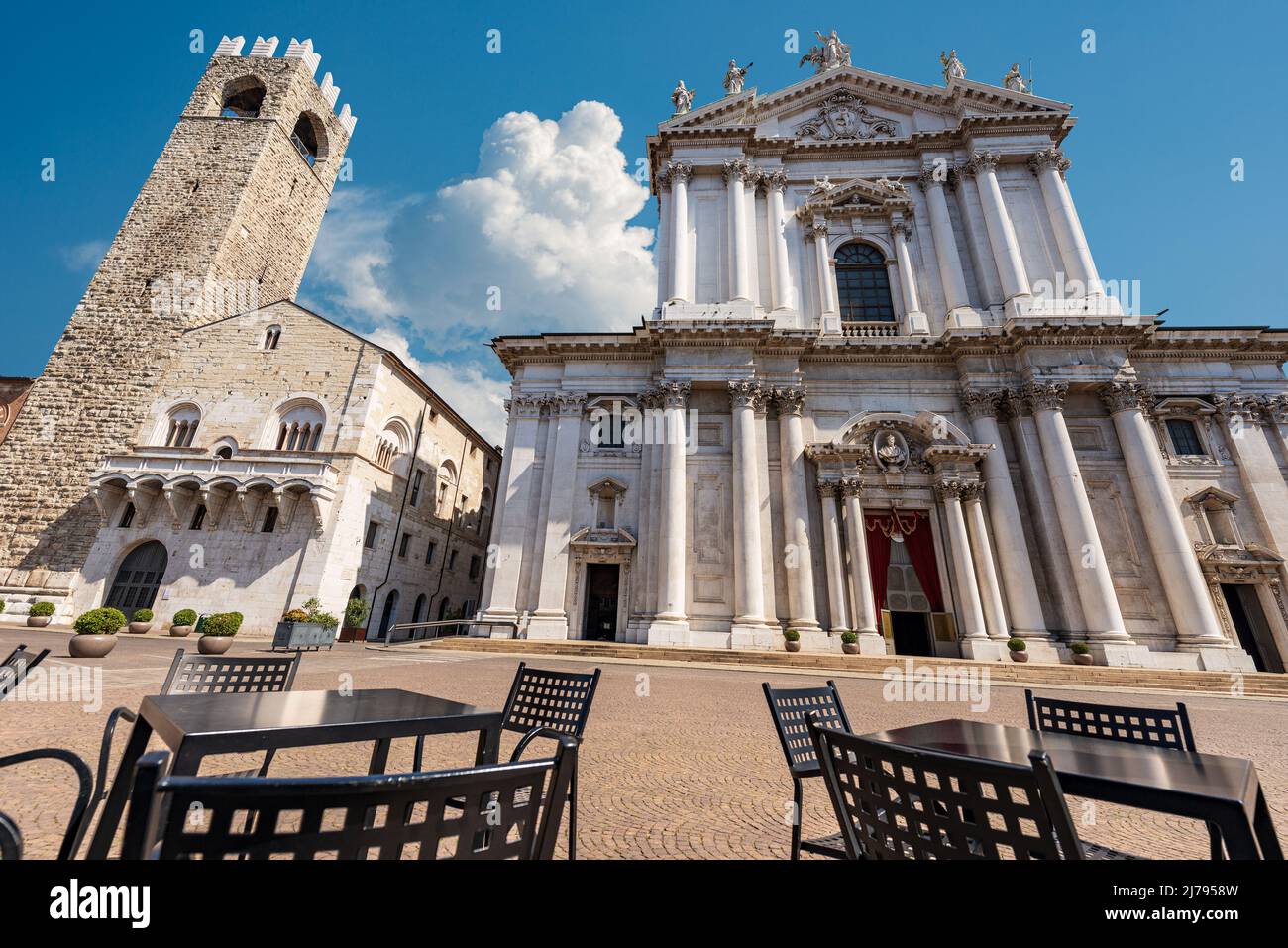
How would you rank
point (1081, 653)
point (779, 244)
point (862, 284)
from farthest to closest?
1. point (862, 284)
2. point (779, 244)
3. point (1081, 653)

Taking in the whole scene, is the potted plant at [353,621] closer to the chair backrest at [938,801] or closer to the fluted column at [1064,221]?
the chair backrest at [938,801]

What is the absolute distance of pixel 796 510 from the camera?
18531mm

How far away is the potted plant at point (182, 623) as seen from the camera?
1791 centimetres

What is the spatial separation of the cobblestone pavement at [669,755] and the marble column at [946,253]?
1460 cm

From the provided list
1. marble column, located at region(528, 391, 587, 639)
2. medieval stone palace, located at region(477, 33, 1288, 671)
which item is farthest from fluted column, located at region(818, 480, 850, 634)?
marble column, located at region(528, 391, 587, 639)

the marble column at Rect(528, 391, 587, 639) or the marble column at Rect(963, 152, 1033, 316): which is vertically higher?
the marble column at Rect(963, 152, 1033, 316)

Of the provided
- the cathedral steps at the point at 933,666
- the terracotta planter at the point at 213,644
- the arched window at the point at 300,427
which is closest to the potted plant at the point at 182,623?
the terracotta planter at the point at 213,644

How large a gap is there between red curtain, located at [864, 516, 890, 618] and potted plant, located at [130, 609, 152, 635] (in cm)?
2604

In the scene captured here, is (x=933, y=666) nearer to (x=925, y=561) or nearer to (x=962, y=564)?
(x=962, y=564)

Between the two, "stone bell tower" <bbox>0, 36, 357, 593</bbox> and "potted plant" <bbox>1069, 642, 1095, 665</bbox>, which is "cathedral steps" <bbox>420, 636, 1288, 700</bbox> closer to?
"potted plant" <bbox>1069, 642, 1095, 665</bbox>

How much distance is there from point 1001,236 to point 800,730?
2489 centimetres

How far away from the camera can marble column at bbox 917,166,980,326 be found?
20391 mm

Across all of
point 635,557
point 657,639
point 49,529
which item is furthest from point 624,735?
point 49,529

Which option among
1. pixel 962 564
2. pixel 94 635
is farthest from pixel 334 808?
pixel 962 564
